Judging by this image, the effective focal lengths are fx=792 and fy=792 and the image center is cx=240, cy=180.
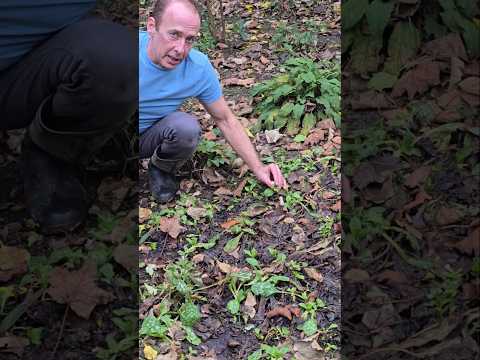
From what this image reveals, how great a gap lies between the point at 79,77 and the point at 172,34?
33 centimetres

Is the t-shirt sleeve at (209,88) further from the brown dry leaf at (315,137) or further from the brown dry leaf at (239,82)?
the brown dry leaf at (239,82)

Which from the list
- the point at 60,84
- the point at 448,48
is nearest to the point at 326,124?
the point at 448,48

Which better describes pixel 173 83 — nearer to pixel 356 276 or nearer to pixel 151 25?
pixel 151 25

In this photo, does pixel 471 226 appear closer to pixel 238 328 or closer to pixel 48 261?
pixel 238 328

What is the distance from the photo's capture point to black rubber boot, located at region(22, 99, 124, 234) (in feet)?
9.23

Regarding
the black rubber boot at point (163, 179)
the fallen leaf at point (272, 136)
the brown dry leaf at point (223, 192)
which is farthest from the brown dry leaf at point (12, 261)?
the fallen leaf at point (272, 136)

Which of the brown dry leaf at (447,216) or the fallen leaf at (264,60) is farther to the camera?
the fallen leaf at (264,60)

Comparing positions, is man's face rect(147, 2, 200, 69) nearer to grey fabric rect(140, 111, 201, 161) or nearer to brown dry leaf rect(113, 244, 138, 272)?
grey fabric rect(140, 111, 201, 161)

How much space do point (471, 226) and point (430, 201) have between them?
177 mm

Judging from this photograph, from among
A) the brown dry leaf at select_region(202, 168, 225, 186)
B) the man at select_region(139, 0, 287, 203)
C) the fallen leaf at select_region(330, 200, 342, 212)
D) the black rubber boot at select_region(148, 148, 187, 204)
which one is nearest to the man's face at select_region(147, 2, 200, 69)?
the man at select_region(139, 0, 287, 203)

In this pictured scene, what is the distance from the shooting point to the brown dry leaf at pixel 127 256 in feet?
8.80

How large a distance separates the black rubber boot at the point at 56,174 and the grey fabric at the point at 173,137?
0.15 m

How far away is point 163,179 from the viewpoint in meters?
2.94

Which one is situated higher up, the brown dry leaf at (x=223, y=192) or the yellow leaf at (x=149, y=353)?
the brown dry leaf at (x=223, y=192)
